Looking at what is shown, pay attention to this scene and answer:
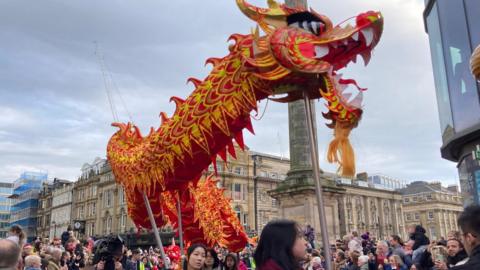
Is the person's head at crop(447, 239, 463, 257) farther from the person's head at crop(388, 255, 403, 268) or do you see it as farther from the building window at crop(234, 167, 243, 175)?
the building window at crop(234, 167, 243, 175)

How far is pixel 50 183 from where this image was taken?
106m

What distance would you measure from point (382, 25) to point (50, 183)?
111199 mm

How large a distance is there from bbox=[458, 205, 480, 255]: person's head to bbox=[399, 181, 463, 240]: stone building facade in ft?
338

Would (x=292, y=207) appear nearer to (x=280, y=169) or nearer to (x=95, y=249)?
(x=95, y=249)

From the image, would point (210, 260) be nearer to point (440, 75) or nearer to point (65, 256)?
point (65, 256)

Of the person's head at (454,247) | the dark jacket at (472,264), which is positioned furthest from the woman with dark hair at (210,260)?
the dark jacket at (472,264)

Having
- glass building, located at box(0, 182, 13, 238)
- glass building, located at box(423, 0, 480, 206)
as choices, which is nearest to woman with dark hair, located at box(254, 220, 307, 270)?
glass building, located at box(423, 0, 480, 206)

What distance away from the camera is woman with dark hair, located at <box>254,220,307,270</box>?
2.89 metres

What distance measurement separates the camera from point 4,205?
112688 millimetres

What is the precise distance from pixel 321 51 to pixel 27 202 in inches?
4203

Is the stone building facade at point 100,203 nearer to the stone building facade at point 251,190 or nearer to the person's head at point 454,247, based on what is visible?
the stone building facade at point 251,190

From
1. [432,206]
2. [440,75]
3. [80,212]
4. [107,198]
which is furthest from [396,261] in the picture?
[432,206]

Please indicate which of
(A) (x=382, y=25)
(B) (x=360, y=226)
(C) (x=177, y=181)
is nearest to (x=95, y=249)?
(C) (x=177, y=181)

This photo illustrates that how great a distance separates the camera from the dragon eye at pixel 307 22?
15.8ft
